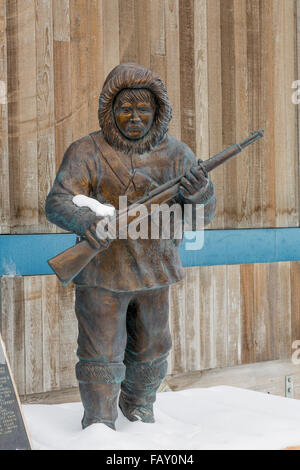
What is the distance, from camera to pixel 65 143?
10.4 feet

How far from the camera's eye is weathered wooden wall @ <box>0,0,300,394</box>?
3.05 m

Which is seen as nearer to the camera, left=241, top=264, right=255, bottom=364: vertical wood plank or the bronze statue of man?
the bronze statue of man

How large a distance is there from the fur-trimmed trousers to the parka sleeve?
0.88 feet

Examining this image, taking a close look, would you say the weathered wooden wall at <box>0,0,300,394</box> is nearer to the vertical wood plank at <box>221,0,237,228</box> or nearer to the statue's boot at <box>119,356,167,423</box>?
the vertical wood plank at <box>221,0,237,228</box>

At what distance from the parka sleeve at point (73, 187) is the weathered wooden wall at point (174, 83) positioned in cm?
89

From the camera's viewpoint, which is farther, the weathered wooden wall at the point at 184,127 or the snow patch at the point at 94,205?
the weathered wooden wall at the point at 184,127

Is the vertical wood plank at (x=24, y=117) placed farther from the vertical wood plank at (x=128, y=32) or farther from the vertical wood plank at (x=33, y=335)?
the vertical wood plank at (x=128, y=32)

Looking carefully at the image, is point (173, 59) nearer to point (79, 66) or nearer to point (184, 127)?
point (184, 127)

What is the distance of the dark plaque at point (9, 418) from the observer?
2066 mm

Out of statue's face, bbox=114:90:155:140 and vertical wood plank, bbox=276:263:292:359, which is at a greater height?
statue's face, bbox=114:90:155:140

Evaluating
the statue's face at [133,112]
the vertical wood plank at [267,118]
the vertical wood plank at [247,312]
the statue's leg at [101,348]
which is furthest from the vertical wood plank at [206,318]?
the statue's face at [133,112]

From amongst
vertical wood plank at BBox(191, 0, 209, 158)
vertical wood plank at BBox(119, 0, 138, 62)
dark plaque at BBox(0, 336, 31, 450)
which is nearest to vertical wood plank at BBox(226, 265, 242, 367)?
vertical wood plank at BBox(191, 0, 209, 158)
